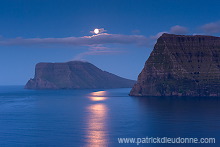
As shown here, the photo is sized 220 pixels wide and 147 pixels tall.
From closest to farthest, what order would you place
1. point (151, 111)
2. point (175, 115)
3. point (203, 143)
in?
1. point (203, 143)
2. point (175, 115)
3. point (151, 111)

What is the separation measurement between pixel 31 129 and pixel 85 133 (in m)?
22.2

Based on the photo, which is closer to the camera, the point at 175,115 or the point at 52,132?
the point at 52,132

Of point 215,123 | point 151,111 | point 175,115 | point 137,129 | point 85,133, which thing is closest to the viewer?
point 85,133

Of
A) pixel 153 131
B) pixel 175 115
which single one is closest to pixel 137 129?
pixel 153 131

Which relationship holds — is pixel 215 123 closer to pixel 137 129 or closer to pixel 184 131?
pixel 184 131

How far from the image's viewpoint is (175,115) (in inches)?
5723

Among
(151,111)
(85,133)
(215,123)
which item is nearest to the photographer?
(85,133)

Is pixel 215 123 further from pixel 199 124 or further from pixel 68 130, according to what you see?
pixel 68 130

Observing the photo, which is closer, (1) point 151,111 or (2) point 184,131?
(2) point 184,131

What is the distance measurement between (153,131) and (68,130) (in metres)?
30.5

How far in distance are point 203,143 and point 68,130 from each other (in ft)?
155

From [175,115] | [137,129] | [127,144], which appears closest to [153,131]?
[137,129]

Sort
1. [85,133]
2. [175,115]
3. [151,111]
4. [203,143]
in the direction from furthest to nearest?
[151,111], [175,115], [85,133], [203,143]

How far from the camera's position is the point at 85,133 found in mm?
105062
